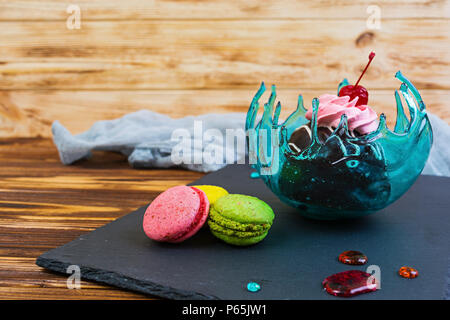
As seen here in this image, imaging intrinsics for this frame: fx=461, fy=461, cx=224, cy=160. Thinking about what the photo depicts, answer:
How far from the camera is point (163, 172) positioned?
4.10 feet

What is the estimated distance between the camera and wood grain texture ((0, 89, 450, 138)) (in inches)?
70.7

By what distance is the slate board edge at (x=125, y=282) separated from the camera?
48 centimetres

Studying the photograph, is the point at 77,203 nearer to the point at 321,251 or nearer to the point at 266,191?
the point at 266,191

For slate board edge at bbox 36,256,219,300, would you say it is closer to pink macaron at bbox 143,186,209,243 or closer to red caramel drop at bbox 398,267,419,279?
pink macaron at bbox 143,186,209,243

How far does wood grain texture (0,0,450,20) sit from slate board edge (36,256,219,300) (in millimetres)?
1422

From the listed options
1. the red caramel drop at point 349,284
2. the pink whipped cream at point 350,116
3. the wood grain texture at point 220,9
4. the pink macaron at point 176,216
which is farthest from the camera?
the wood grain texture at point 220,9

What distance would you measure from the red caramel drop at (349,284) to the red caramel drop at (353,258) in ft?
0.14

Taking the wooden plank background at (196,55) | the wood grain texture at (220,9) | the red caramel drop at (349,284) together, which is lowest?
the red caramel drop at (349,284)

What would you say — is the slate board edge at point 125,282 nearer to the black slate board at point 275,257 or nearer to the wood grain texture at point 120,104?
the black slate board at point 275,257

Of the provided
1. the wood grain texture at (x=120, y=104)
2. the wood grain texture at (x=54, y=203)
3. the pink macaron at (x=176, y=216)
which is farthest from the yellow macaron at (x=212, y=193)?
the wood grain texture at (x=120, y=104)

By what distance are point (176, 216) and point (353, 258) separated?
0.23 meters

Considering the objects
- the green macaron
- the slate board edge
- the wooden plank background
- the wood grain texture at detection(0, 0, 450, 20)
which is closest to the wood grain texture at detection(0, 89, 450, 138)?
the wooden plank background

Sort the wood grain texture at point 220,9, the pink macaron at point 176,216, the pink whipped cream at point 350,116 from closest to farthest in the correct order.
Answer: the pink macaron at point 176,216
the pink whipped cream at point 350,116
the wood grain texture at point 220,9

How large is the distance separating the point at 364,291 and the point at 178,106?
1449 millimetres
